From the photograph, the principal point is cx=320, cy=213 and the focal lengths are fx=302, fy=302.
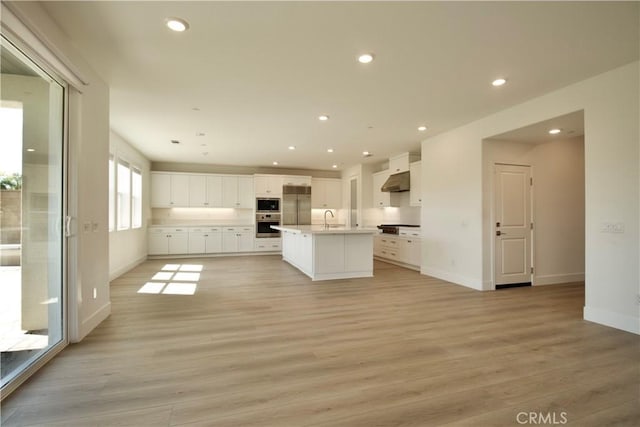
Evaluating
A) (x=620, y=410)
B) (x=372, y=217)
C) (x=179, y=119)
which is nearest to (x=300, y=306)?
(x=620, y=410)

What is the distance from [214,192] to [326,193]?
11.3ft

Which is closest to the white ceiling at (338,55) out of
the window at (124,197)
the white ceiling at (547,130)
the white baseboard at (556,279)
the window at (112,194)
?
the white ceiling at (547,130)

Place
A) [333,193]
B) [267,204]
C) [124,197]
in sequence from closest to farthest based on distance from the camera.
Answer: [124,197], [267,204], [333,193]

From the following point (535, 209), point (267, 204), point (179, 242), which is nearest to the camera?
point (535, 209)

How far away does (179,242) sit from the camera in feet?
26.8

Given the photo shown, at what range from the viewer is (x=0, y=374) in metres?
1.96

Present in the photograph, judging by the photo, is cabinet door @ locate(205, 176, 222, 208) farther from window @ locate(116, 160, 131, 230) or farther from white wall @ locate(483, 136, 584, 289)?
white wall @ locate(483, 136, 584, 289)

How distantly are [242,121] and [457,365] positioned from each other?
4.34 meters

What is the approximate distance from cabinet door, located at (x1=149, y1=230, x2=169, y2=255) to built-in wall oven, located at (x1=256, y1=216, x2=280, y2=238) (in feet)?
8.00

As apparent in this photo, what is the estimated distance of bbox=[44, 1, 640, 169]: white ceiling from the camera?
2.23 m

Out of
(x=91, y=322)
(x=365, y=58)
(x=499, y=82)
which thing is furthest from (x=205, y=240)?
(x=499, y=82)

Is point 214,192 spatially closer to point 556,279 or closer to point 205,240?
point 205,240

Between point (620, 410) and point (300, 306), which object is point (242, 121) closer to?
point (300, 306)

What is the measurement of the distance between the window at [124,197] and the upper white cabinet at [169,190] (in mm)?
1804
